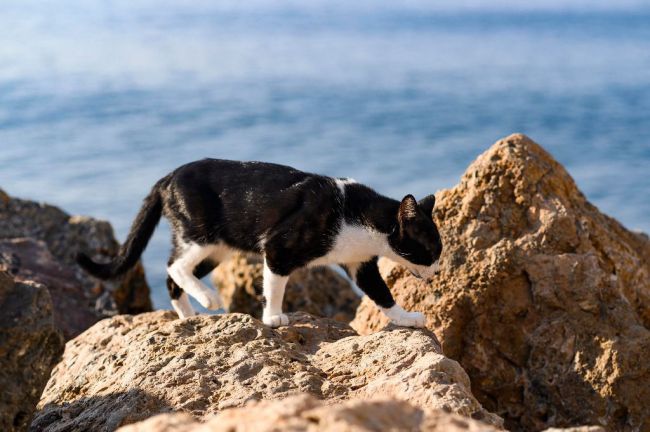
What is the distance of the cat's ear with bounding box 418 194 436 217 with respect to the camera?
6621 millimetres

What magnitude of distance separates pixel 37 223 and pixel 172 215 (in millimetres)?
3736

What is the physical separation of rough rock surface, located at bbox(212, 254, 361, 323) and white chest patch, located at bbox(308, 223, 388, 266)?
332 centimetres

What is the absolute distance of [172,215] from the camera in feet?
23.8

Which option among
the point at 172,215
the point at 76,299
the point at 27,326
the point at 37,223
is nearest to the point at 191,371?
the point at 27,326

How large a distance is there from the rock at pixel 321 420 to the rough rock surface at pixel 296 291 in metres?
6.49

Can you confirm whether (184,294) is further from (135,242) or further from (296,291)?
(296,291)

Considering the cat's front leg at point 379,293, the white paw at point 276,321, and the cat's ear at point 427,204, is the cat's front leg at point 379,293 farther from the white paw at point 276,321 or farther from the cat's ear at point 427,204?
the white paw at point 276,321

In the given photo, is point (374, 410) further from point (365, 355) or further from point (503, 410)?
point (503, 410)

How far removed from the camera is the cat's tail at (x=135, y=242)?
7469 mm

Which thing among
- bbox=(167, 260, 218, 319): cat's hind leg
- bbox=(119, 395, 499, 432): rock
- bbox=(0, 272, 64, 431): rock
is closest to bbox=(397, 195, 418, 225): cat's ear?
bbox=(167, 260, 218, 319): cat's hind leg

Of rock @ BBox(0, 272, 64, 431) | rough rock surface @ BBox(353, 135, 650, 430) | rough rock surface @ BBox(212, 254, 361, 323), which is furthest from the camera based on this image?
rough rock surface @ BBox(212, 254, 361, 323)

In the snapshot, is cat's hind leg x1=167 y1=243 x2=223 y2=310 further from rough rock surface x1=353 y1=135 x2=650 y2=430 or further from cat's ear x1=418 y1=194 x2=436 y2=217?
cat's ear x1=418 y1=194 x2=436 y2=217

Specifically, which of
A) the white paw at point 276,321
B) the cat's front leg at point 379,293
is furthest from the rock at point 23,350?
the cat's front leg at point 379,293

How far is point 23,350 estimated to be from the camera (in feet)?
17.7
